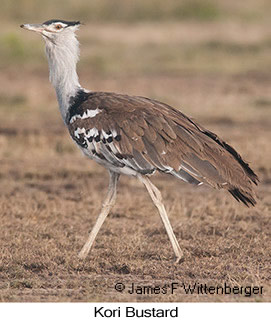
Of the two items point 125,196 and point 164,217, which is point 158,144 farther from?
point 125,196

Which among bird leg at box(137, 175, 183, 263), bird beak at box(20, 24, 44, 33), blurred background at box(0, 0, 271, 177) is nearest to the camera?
bird leg at box(137, 175, 183, 263)

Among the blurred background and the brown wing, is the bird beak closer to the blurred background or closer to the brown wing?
the brown wing

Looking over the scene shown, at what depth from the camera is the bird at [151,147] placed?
5.59m

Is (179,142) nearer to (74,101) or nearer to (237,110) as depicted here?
(74,101)

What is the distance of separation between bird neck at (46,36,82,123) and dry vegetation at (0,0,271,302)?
1152mm

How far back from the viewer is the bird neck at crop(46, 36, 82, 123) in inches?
240

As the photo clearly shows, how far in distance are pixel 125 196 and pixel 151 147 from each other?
250 cm

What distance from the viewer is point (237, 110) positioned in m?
13.3

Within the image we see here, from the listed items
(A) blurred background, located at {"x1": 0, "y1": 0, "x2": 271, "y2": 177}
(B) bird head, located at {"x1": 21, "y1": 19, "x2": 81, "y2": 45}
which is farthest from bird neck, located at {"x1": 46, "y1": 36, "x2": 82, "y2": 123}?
(A) blurred background, located at {"x1": 0, "y1": 0, "x2": 271, "y2": 177}

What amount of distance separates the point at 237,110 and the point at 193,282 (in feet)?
27.1

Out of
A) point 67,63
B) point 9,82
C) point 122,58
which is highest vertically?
point 122,58

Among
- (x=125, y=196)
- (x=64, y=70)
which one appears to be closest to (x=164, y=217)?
(x=64, y=70)
